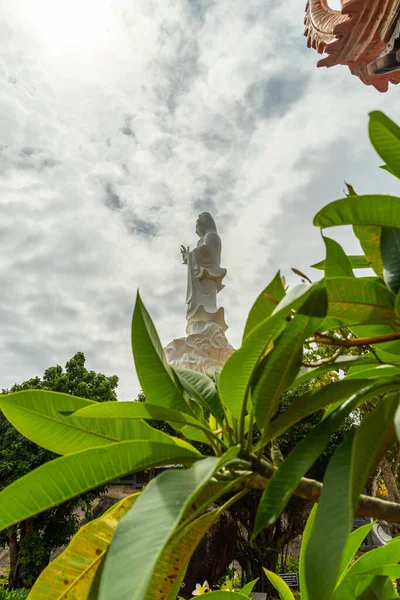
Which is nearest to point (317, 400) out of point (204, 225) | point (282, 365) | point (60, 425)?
point (282, 365)

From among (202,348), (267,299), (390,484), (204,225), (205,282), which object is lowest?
(390,484)

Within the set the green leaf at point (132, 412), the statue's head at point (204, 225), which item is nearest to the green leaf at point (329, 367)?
the green leaf at point (132, 412)

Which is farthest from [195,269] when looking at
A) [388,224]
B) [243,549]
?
[388,224]

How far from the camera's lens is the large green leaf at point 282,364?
45 cm

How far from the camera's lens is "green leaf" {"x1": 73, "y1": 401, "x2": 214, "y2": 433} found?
45 centimetres

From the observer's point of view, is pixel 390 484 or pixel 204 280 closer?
pixel 390 484

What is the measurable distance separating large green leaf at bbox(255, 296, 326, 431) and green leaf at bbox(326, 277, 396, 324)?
1.5 inches

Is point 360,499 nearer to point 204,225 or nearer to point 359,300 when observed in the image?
point 359,300

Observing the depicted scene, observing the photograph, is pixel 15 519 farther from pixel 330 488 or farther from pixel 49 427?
pixel 330 488

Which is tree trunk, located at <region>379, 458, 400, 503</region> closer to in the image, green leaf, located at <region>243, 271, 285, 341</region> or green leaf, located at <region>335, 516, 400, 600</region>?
green leaf, located at <region>335, 516, 400, 600</region>

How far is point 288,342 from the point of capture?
45cm

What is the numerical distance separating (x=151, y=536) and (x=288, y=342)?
23 centimetres

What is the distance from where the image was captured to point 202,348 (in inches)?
368

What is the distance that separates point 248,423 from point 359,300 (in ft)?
0.61
